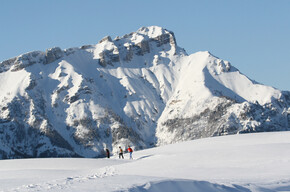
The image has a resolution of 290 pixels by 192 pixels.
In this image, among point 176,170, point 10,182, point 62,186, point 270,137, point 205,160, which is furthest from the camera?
point 270,137

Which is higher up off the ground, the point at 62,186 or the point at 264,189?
the point at 62,186

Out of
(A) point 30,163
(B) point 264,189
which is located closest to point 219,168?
(B) point 264,189

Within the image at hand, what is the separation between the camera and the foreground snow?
32.2 meters

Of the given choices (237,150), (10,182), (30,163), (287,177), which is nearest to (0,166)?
(30,163)

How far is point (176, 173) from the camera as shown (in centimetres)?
4244

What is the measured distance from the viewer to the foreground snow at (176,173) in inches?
1268

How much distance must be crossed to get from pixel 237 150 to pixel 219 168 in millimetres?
10988

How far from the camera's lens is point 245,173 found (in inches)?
1628

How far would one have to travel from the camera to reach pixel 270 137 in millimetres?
72312

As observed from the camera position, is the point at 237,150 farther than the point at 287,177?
Yes

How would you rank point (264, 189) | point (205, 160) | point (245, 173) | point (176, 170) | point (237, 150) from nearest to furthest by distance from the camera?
point (264, 189)
point (245, 173)
point (176, 170)
point (205, 160)
point (237, 150)

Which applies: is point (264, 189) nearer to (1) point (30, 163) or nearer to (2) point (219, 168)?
(2) point (219, 168)

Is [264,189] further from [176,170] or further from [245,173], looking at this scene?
[176,170]

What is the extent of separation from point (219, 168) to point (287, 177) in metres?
7.57
